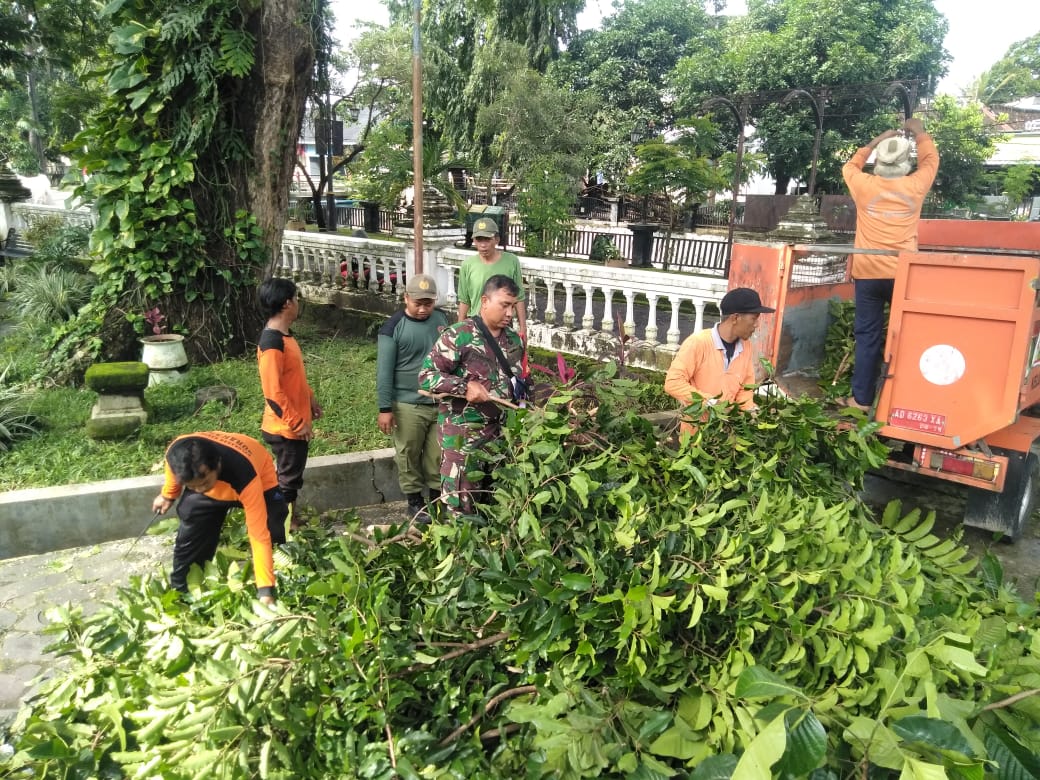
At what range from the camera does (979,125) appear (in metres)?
21.6

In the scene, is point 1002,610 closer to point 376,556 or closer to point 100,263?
point 376,556

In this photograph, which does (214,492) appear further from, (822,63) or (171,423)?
(822,63)

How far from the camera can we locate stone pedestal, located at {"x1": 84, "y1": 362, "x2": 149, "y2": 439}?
5.16m

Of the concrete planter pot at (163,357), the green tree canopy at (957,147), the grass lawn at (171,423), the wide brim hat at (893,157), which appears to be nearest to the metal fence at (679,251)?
the grass lawn at (171,423)

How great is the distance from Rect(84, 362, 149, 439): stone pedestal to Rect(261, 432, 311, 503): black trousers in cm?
183

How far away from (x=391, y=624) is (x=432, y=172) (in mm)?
17191

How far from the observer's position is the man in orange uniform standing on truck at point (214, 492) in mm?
2695

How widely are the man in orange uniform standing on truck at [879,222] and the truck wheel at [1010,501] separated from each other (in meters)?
0.84

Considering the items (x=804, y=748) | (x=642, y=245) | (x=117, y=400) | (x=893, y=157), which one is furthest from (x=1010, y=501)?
(x=642, y=245)

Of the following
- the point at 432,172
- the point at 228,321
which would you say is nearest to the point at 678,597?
the point at 228,321

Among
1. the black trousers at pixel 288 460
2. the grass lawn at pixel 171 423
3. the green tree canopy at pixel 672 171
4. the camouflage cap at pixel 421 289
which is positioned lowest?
the grass lawn at pixel 171 423

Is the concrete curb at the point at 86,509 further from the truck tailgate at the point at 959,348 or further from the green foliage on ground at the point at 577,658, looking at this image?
the truck tailgate at the point at 959,348

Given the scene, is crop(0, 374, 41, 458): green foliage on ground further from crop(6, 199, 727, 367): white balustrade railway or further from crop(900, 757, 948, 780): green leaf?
crop(900, 757, 948, 780): green leaf

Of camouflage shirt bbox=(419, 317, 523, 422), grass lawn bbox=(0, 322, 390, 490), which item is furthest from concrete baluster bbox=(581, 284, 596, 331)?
camouflage shirt bbox=(419, 317, 523, 422)
